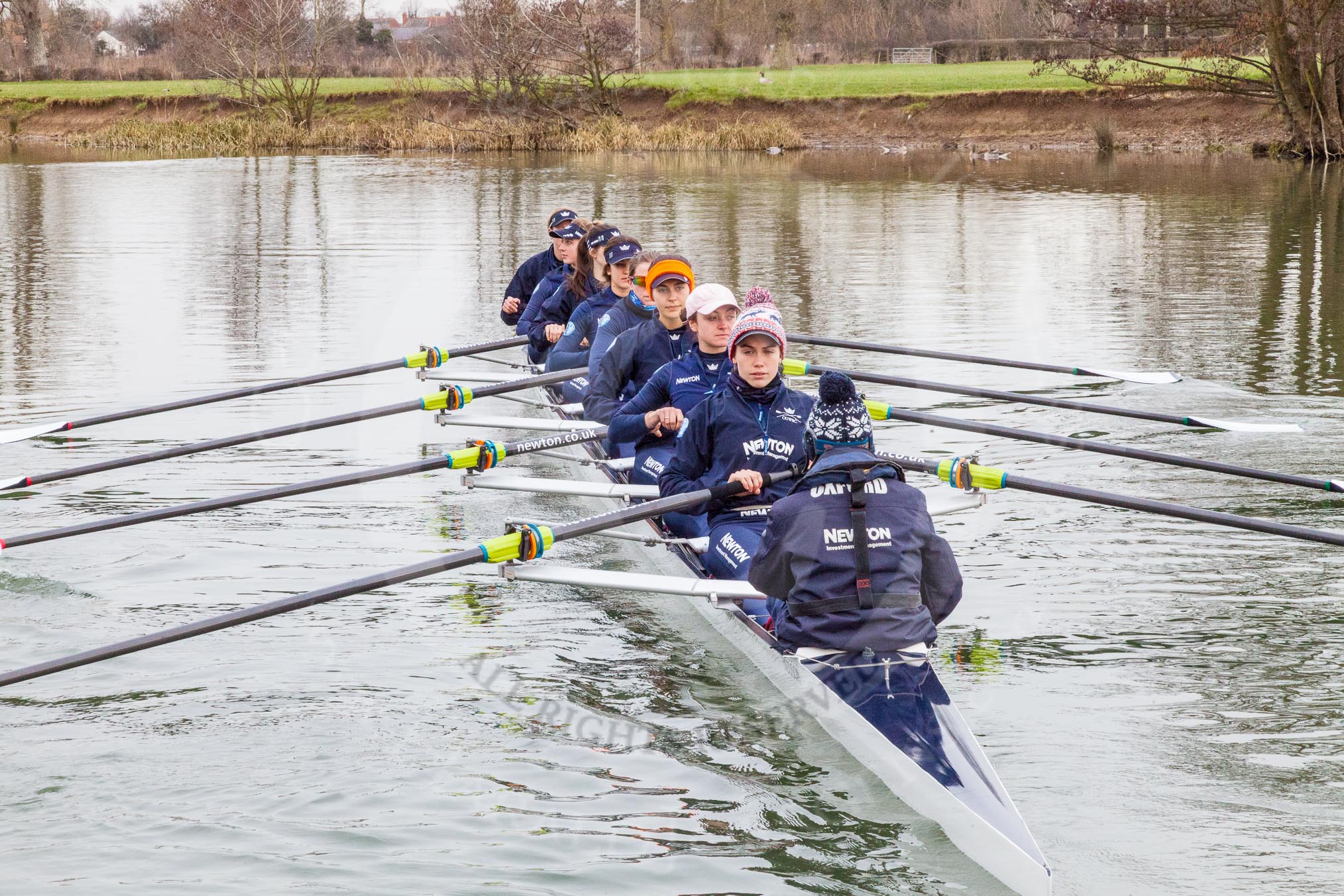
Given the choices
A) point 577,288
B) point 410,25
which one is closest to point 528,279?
point 577,288

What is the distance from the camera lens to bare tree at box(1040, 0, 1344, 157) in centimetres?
3145

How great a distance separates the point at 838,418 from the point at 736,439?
1.51 meters

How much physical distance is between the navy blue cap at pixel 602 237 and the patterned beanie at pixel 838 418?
5.23m

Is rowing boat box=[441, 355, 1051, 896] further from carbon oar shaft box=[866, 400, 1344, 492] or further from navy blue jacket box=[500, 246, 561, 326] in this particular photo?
navy blue jacket box=[500, 246, 561, 326]

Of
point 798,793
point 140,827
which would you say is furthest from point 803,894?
point 140,827

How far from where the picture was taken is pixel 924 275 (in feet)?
61.0

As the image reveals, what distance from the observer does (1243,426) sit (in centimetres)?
918

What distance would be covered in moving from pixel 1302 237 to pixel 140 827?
2054 cm

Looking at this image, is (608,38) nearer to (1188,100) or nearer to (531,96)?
(531,96)

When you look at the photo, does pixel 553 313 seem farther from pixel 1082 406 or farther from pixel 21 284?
pixel 21 284

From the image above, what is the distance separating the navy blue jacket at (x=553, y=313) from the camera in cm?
1198

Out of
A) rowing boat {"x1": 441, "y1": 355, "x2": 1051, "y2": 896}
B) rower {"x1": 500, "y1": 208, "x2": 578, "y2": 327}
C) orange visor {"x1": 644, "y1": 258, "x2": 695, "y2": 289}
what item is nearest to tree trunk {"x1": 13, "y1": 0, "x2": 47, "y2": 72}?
rower {"x1": 500, "y1": 208, "x2": 578, "y2": 327}

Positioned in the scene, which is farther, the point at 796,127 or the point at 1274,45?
the point at 796,127

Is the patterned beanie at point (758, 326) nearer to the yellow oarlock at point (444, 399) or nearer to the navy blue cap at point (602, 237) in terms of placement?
the yellow oarlock at point (444, 399)
